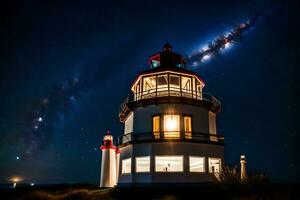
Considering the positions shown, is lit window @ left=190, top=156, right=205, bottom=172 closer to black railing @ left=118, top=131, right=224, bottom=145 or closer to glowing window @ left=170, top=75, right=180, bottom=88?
black railing @ left=118, top=131, right=224, bottom=145

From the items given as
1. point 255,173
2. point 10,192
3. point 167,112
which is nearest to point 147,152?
point 167,112

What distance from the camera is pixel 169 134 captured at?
23344 mm

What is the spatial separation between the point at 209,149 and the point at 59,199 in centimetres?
1280

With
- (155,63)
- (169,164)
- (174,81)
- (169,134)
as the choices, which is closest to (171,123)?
(169,134)

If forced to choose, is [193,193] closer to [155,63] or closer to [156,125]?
[156,125]

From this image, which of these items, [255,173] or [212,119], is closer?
[255,173]

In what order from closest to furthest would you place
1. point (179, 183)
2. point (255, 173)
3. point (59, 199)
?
point (255, 173)
point (59, 199)
point (179, 183)

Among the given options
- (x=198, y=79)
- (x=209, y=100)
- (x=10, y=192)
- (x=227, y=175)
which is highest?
(x=198, y=79)

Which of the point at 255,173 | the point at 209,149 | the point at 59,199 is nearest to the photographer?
the point at 255,173

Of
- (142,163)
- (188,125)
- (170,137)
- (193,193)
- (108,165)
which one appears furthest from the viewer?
(142,163)

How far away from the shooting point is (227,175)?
16.7 metres

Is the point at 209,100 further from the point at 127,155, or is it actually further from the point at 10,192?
the point at 10,192

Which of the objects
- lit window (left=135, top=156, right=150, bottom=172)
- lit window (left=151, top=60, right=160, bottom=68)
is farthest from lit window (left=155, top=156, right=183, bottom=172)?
lit window (left=151, top=60, right=160, bottom=68)

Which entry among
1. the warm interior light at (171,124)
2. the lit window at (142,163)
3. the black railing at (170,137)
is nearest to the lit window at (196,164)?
the black railing at (170,137)
